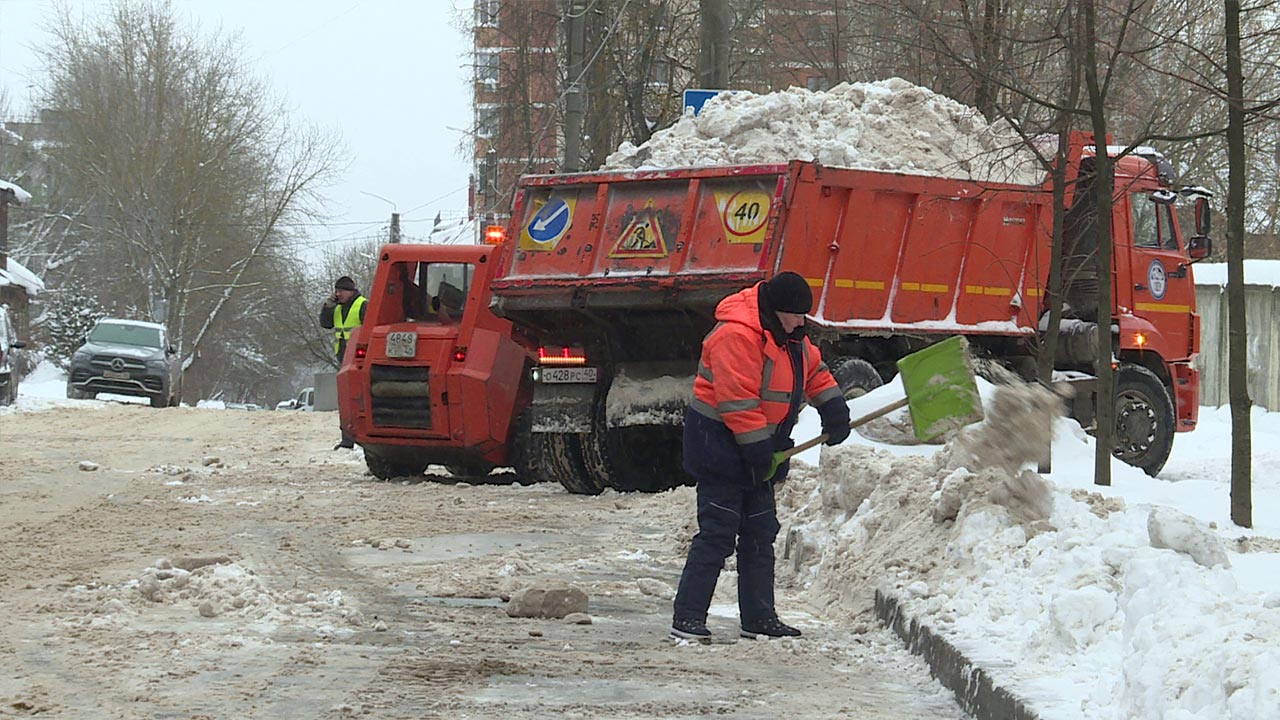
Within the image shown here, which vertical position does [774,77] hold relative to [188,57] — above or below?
below

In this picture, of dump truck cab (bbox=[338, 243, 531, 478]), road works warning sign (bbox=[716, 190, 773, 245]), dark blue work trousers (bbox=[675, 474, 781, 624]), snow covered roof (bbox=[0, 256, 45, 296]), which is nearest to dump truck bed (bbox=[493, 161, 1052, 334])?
road works warning sign (bbox=[716, 190, 773, 245])

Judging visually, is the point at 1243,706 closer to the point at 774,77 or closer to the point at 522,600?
the point at 522,600

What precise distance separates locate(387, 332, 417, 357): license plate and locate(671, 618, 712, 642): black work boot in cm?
752

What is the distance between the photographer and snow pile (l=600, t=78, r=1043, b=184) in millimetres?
14422

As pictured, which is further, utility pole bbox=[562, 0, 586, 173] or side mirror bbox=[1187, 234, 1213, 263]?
utility pole bbox=[562, 0, 586, 173]

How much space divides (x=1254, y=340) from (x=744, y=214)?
1550cm

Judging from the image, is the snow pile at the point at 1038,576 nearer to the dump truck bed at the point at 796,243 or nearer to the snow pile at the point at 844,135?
the dump truck bed at the point at 796,243

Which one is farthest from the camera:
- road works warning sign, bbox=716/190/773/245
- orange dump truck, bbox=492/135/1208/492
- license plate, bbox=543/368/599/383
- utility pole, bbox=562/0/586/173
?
utility pole, bbox=562/0/586/173

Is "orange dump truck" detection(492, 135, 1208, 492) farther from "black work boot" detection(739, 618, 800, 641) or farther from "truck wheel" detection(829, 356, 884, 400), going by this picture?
"black work boot" detection(739, 618, 800, 641)

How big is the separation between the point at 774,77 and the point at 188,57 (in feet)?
104

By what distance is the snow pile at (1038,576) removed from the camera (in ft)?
15.6

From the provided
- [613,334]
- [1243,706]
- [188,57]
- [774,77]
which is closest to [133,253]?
[188,57]

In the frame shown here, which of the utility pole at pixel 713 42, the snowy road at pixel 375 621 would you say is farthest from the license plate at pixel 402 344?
the utility pole at pixel 713 42

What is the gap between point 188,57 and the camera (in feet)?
182
